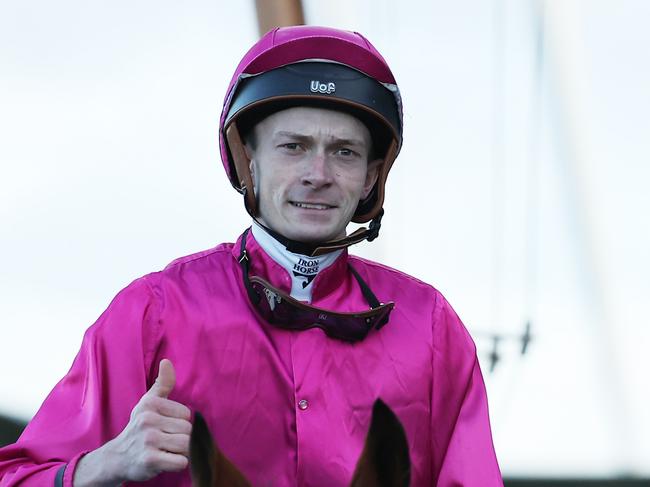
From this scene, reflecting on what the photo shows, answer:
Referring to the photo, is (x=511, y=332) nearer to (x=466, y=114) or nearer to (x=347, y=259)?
(x=466, y=114)

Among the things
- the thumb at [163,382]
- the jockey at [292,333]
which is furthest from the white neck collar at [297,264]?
the thumb at [163,382]

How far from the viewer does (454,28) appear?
453 centimetres

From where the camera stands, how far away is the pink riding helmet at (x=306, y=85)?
6.47 ft

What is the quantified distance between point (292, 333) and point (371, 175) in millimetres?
379

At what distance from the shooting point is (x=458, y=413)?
2041 mm

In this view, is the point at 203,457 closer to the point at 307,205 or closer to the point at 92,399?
the point at 92,399

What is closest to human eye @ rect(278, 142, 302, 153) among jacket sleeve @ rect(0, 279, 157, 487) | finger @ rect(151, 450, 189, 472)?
jacket sleeve @ rect(0, 279, 157, 487)

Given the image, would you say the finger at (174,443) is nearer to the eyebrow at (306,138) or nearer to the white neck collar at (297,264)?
the white neck collar at (297,264)

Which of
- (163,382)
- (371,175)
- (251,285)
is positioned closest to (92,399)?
(163,382)

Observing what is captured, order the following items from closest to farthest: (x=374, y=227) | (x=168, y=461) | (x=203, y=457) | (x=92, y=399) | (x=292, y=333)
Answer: (x=203, y=457), (x=168, y=461), (x=92, y=399), (x=292, y=333), (x=374, y=227)

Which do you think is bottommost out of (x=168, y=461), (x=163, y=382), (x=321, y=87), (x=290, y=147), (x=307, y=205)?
(x=168, y=461)

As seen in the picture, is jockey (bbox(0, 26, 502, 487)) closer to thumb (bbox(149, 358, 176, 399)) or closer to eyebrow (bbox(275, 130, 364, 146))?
eyebrow (bbox(275, 130, 364, 146))

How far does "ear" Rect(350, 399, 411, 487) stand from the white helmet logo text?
2.59 ft

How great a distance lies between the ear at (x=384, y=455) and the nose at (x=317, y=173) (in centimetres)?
69
